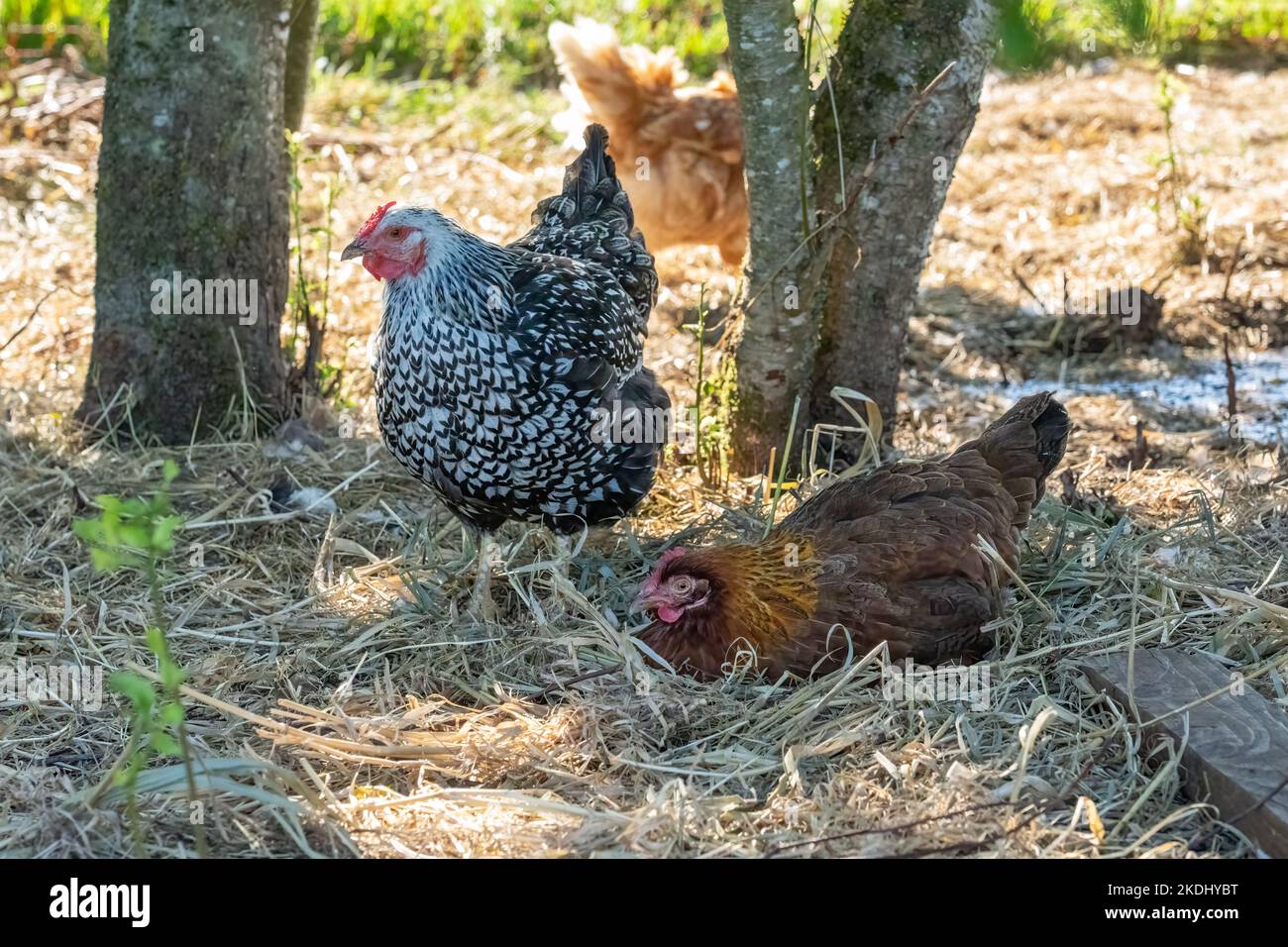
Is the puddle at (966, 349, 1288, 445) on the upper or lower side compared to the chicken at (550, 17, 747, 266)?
lower

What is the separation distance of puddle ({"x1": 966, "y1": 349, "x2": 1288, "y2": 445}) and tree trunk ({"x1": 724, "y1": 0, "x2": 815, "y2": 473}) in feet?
4.99

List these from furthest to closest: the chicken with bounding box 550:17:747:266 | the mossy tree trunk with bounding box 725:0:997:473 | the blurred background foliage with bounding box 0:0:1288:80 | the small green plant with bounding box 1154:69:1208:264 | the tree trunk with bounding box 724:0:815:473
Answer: the blurred background foliage with bounding box 0:0:1288:80
the chicken with bounding box 550:17:747:266
the small green plant with bounding box 1154:69:1208:264
the mossy tree trunk with bounding box 725:0:997:473
the tree trunk with bounding box 724:0:815:473

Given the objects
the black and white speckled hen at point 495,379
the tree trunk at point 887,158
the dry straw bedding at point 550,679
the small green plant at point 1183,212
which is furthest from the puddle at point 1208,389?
the black and white speckled hen at point 495,379

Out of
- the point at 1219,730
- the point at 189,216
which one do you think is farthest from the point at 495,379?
the point at 1219,730

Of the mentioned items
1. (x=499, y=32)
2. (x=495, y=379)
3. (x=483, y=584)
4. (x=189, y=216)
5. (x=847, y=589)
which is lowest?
(x=483, y=584)

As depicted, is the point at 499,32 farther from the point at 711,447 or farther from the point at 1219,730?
the point at 1219,730

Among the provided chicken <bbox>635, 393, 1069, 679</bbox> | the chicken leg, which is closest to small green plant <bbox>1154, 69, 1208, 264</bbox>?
chicken <bbox>635, 393, 1069, 679</bbox>

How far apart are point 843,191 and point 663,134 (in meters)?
2.48

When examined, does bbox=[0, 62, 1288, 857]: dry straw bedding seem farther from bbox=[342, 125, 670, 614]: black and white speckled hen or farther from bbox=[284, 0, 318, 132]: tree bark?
bbox=[284, 0, 318, 132]: tree bark

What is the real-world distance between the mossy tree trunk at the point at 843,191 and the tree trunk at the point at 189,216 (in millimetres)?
1817

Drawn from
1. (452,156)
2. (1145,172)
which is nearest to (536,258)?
(452,156)

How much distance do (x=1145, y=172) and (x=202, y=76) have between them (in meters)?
5.64

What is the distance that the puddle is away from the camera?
5.41 m

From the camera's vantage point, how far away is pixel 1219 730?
3.07 m
